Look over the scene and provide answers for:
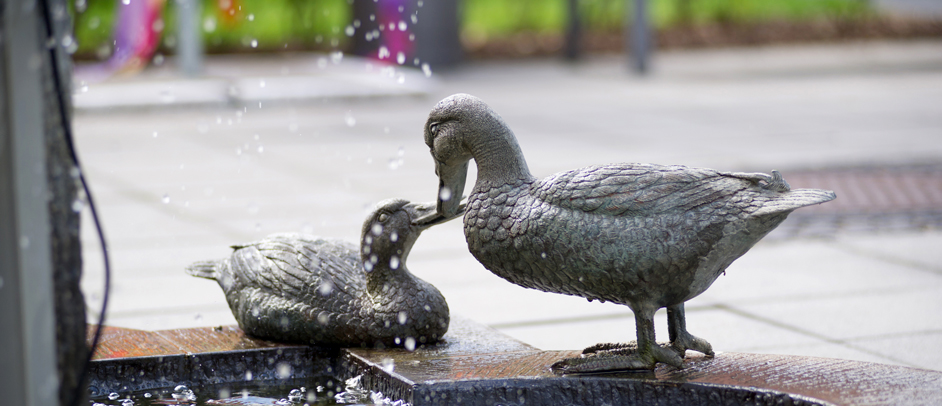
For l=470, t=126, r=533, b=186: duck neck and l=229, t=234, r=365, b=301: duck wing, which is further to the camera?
l=229, t=234, r=365, b=301: duck wing

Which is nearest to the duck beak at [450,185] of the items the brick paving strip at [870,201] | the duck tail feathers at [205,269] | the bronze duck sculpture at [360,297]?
the bronze duck sculpture at [360,297]

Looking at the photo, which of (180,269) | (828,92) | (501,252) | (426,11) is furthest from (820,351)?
(426,11)

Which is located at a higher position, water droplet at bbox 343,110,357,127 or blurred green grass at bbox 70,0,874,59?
blurred green grass at bbox 70,0,874,59

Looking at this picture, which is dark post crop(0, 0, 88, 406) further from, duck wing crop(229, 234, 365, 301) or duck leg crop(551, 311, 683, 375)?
duck leg crop(551, 311, 683, 375)

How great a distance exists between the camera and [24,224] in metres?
2.31

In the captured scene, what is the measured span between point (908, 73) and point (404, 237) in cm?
1488

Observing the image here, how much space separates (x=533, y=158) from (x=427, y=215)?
20.0 ft

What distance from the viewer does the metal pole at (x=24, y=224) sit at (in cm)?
229

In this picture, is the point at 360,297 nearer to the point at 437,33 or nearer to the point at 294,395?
the point at 294,395

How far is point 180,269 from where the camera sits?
5859 millimetres

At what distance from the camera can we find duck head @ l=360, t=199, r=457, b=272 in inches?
146

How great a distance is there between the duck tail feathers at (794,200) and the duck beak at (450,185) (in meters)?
0.94

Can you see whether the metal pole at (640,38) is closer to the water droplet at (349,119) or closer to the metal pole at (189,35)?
the water droplet at (349,119)

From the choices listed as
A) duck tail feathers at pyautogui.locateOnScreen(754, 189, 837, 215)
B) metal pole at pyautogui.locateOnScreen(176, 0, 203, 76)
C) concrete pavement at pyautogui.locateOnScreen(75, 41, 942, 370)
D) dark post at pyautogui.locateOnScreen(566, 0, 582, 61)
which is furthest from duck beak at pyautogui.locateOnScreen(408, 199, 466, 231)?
dark post at pyautogui.locateOnScreen(566, 0, 582, 61)
